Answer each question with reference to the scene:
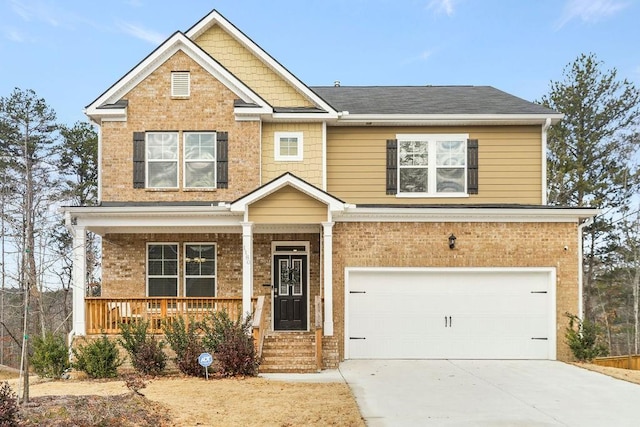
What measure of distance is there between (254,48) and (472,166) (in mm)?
6679

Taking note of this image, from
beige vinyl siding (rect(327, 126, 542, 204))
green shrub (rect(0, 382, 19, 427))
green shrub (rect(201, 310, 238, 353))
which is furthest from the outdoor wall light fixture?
green shrub (rect(0, 382, 19, 427))

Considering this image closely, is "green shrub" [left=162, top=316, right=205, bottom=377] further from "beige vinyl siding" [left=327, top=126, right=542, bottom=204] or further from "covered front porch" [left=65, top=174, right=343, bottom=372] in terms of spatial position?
"beige vinyl siding" [left=327, top=126, right=542, bottom=204]

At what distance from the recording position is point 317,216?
13805 mm

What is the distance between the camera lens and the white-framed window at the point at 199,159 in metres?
15.5

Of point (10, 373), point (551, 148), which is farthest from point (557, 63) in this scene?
point (10, 373)

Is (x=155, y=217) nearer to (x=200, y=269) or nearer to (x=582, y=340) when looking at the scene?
(x=200, y=269)

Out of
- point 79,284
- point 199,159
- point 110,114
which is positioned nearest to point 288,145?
point 199,159

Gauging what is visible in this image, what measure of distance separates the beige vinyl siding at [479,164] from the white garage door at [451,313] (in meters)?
2.34

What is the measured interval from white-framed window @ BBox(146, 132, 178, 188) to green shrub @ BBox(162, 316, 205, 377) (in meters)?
4.15

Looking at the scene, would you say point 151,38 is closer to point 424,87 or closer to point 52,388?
point 424,87

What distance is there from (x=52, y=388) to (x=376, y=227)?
7794 millimetres

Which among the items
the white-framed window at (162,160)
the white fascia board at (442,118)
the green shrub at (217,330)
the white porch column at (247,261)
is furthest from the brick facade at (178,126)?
the green shrub at (217,330)

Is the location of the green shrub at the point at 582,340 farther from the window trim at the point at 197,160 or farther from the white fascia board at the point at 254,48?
the window trim at the point at 197,160

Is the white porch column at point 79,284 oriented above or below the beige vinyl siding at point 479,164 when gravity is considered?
below
